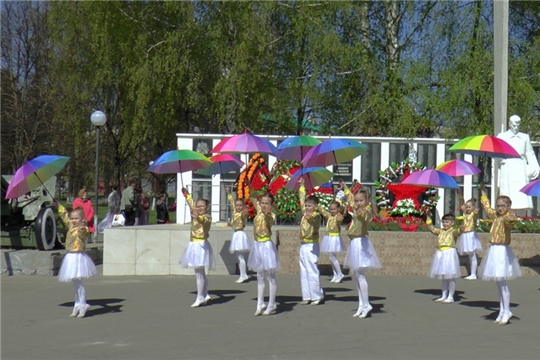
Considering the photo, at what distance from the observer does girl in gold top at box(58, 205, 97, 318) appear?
11305 mm

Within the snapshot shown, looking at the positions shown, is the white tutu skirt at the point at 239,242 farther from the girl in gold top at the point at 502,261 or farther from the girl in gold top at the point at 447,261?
the girl in gold top at the point at 502,261

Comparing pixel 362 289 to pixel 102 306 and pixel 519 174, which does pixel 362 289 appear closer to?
pixel 102 306

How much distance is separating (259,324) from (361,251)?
1.70 m

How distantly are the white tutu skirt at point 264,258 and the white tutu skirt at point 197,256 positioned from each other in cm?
89

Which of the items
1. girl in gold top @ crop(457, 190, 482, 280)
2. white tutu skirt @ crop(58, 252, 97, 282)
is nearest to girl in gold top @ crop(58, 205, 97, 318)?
white tutu skirt @ crop(58, 252, 97, 282)

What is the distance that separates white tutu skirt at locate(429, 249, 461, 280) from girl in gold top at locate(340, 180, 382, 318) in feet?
6.28

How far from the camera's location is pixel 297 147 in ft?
50.4

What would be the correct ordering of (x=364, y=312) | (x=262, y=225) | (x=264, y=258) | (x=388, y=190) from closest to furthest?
1. (x=364, y=312)
2. (x=264, y=258)
3. (x=262, y=225)
4. (x=388, y=190)

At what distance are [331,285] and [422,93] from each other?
38.6ft

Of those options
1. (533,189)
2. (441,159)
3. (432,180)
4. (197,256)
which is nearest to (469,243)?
(432,180)

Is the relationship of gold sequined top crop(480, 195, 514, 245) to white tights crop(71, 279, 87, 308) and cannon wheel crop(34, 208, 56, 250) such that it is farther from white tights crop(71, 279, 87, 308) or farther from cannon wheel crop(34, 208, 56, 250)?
cannon wheel crop(34, 208, 56, 250)

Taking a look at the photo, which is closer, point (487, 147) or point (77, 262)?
point (77, 262)

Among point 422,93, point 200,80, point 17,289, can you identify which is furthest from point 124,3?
point 17,289

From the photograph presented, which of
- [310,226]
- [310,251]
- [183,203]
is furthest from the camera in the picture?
[183,203]
